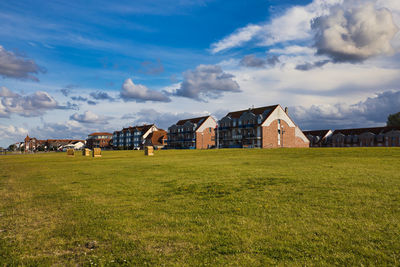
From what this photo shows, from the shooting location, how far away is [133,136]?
132 m

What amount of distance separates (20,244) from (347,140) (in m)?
114

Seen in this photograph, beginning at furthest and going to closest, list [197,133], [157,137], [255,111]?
1. [157,137]
2. [197,133]
3. [255,111]

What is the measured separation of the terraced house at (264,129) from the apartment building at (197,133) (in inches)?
466

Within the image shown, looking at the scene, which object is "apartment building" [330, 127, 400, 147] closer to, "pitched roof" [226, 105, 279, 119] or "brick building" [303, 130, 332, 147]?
→ "brick building" [303, 130, 332, 147]

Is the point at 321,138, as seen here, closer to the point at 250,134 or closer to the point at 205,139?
the point at 250,134

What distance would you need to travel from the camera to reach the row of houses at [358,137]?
87312 mm

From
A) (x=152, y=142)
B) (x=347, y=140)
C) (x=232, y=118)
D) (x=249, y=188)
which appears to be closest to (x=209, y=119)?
(x=232, y=118)

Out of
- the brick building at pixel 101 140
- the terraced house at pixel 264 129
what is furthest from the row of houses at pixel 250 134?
the brick building at pixel 101 140

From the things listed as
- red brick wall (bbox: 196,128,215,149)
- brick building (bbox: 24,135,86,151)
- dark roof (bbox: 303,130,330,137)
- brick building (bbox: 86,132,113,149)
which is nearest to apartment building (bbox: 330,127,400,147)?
dark roof (bbox: 303,130,330,137)

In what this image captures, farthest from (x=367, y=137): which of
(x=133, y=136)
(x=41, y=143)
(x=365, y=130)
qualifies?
(x=41, y=143)

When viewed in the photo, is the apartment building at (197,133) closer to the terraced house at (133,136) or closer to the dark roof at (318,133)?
the terraced house at (133,136)

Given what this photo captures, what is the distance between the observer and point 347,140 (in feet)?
334

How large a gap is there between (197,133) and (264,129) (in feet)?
89.7

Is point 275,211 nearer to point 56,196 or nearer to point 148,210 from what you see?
point 148,210
